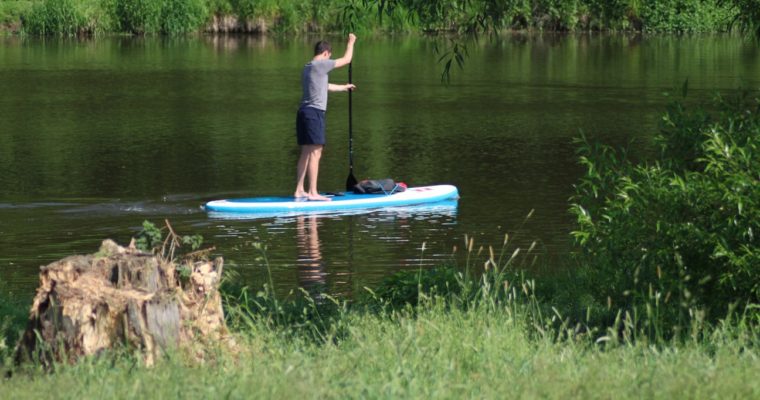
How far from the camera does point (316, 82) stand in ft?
53.6

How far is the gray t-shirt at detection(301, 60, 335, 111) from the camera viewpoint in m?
16.2

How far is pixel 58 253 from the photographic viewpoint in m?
13.9

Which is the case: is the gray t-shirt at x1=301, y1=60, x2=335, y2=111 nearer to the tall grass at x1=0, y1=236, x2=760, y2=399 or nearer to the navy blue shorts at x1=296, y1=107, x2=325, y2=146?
the navy blue shorts at x1=296, y1=107, x2=325, y2=146

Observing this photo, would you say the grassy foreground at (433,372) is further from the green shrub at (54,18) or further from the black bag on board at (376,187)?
the green shrub at (54,18)

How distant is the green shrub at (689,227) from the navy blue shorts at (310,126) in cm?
742

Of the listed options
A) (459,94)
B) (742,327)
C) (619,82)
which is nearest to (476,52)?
(619,82)

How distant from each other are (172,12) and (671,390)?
5230 centimetres

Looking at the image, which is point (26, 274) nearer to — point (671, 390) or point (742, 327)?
point (742, 327)

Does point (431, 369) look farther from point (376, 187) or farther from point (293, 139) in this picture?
point (293, 139)

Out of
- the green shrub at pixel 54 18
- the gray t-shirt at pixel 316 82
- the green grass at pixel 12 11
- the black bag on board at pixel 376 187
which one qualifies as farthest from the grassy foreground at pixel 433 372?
the green grass at pixel 12 11

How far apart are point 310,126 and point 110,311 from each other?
9195 mm

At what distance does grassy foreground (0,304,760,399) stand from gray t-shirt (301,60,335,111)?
27.8ft

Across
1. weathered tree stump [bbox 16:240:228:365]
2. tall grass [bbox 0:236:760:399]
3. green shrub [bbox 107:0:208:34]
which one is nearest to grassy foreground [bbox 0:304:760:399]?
tall grass [bbox 0:236:760:399]

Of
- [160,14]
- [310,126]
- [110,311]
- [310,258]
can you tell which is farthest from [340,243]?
[160,14]
